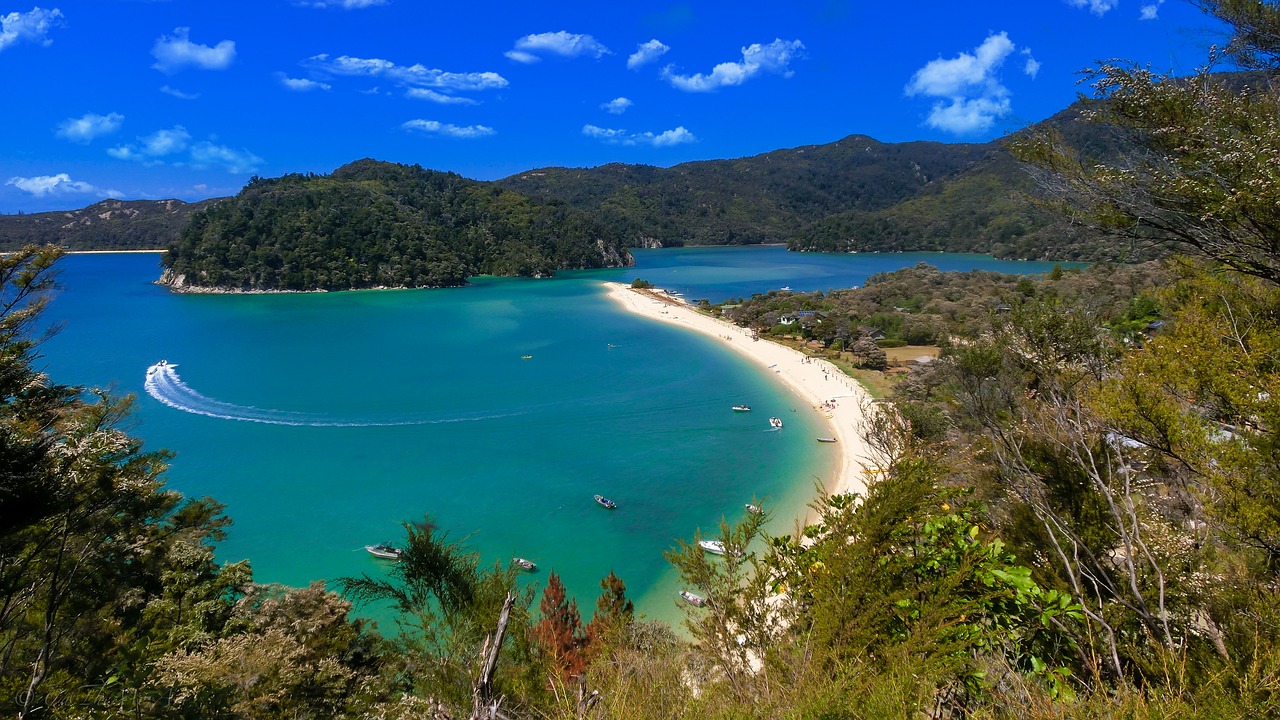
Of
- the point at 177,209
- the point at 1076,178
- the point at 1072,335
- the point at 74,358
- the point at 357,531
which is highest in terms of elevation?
the point at 177,209

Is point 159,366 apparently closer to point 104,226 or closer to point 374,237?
point 374,237

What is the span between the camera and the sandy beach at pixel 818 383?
21141mm

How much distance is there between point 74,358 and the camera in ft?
121

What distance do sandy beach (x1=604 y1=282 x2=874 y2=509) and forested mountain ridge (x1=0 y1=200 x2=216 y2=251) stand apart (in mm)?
126944

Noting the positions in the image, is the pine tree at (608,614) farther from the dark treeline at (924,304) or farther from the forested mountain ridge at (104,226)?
the forested mountain ridge at (104,226)

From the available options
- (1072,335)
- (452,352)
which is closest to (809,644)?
(1072,335)

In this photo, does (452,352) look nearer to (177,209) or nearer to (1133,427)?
(1133,427)

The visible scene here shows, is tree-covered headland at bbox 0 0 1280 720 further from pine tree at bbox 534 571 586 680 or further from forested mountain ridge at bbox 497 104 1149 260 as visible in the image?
forested mountain ridge at bbox 497 104 1149 260

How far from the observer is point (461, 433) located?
25812mm

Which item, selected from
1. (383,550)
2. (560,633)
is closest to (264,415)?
(383,550)

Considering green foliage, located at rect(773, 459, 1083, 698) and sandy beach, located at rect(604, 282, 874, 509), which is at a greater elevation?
green foliage, located at rect(773, 459, 1083, 698)

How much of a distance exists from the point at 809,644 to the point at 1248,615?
9.81ft

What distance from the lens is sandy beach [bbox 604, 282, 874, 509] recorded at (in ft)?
69.4

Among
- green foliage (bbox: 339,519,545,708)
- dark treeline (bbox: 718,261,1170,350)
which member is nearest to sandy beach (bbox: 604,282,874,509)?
dark treeline (bbox: 718,261,1170,350)
